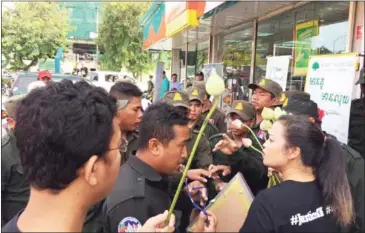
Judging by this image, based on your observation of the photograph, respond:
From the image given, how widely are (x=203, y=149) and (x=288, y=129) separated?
117cm

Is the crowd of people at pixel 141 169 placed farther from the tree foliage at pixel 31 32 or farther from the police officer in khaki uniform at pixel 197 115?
the tree foliage at pixel 31 32

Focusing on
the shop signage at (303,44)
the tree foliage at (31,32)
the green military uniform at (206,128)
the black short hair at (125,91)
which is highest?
the tree foliage at (31,32)

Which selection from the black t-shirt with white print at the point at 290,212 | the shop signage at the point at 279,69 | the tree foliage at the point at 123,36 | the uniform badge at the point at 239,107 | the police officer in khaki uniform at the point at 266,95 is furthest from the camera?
the tree foliage at the point at 123,36

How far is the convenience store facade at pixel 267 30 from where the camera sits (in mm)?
4422

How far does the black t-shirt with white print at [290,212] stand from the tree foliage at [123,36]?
21.0m

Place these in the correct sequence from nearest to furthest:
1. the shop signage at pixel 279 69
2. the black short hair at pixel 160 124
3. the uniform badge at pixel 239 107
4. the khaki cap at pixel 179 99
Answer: the black short hair at pixel 160 124, the khaki cap at pixel 179 99, the uniform badge at pixel 239 107, the shop signage at pixel 279 69

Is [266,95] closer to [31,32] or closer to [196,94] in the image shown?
[196,94]

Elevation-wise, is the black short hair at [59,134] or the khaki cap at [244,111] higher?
the black short hair at [59,134]

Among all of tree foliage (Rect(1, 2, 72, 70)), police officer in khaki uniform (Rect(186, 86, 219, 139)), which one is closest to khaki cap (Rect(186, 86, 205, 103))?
police officer in khaki uniform (Rect(186, 86, 219, 139))

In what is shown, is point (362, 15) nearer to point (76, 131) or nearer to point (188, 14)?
point (188, 14)

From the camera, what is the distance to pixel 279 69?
14.8ft

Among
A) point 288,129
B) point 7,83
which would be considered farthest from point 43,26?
point 288,129

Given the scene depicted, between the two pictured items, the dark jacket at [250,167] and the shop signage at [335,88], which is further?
the shop signage at [335,88]

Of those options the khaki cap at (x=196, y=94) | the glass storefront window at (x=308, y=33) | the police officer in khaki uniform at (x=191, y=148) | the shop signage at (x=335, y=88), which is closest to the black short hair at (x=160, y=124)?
the police officer in khaki uniform at (x=191, y=148)
